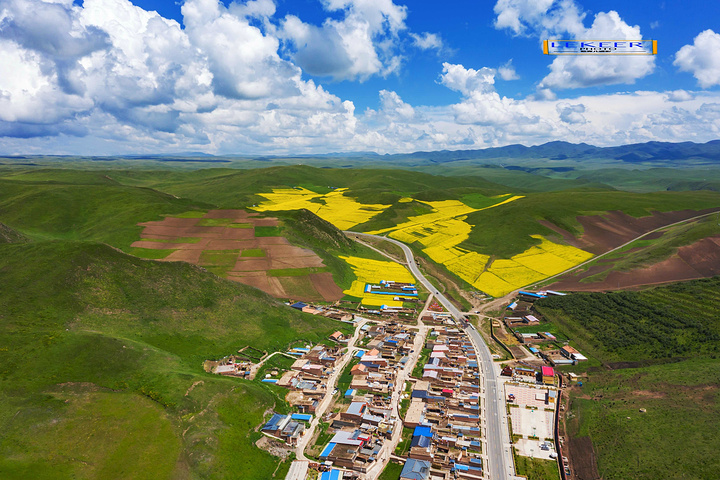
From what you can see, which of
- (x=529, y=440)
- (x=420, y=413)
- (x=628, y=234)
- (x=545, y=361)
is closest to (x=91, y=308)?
(x=420, y=413)

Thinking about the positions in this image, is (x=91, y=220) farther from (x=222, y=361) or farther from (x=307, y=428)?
(x=307, y=428)

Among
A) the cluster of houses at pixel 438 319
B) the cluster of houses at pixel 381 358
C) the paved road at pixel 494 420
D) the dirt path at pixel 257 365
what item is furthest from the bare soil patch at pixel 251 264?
the paved road at pixel 494 420

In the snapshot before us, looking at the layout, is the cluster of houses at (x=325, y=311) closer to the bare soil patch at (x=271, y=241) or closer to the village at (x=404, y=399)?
the village at (x=404, y=399)

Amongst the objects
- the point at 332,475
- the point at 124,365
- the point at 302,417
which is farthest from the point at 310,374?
the point at 124,365

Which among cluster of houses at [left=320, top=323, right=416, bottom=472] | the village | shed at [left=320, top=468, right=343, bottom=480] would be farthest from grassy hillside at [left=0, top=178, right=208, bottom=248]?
shed at [left=320, top=468, right=343, bottom=480]

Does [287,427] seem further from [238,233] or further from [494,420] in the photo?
[238,233]

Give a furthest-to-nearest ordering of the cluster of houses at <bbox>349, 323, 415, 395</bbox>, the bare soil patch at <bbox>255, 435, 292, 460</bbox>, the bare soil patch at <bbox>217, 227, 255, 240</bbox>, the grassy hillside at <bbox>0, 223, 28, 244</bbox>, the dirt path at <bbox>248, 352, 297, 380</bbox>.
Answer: the bare soil patch at <bbox>217, 227, 255, 240</bbox> → the grassy hillside at <bbox>0, 223, 28, 244</bbox> → the dirt path at <bbox>248, 352, 297, 380</bbox> → the cluster of houses at <bbox>349, 323, 415, 395</bbox> → the bare soil patch at <bbox>255, 435, 292, 460</bbox>

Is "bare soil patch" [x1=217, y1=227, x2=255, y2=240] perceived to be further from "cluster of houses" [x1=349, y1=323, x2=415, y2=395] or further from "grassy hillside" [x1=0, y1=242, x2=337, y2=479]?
"cluster of houses" [x1=349, y1=323, x2=415, y2=395]
